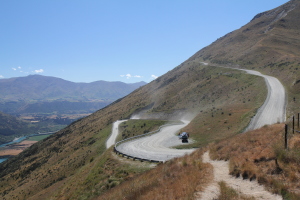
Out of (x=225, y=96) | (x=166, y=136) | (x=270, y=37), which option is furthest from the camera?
(x=270, y=37)

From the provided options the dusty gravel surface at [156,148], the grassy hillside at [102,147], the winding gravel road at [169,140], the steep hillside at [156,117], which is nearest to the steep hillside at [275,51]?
the steep hillside at [156,117]

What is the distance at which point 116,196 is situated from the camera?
13055 mm

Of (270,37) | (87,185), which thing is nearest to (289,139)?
(87,185)

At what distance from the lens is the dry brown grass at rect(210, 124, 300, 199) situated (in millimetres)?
9562

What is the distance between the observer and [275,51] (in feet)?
302

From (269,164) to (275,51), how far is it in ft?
313

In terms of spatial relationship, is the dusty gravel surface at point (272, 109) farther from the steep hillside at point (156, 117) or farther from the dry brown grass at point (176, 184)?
the dry brown grass at point (176, 184)

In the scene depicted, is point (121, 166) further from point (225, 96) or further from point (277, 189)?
point (225, 96)

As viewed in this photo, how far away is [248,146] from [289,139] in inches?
108

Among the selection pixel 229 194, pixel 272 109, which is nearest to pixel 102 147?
pixel 272 109

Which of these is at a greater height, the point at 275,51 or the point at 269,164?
the point at 275,51

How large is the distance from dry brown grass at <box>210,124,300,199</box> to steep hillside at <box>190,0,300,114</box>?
2625 cm

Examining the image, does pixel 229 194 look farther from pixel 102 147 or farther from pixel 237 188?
pixel 102 147

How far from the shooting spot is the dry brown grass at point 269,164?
376 inches
